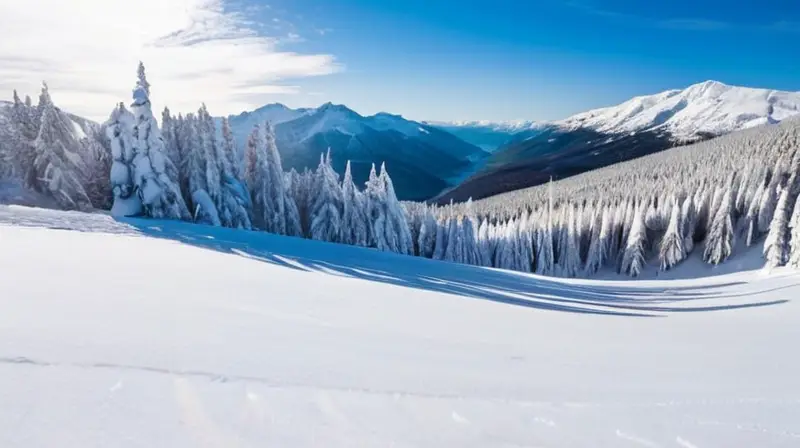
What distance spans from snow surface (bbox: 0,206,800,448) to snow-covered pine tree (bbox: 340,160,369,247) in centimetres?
3153

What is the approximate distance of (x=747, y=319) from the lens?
37.3 feet

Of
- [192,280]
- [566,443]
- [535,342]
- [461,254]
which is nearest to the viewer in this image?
[566,443]

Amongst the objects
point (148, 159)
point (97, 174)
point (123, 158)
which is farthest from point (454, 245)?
point (123, 158)

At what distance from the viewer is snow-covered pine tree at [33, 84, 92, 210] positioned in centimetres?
2381

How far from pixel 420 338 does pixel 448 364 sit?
100cm

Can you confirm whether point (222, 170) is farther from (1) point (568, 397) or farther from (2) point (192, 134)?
(1) point (568, 397)

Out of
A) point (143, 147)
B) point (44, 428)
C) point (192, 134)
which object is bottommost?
point (44, 428)

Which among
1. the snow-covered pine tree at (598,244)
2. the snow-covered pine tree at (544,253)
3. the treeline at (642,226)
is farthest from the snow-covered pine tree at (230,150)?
the snow-covered pine tree at (598,244)

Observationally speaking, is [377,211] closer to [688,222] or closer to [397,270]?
[397,270]

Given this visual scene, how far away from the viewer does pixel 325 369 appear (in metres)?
4.19

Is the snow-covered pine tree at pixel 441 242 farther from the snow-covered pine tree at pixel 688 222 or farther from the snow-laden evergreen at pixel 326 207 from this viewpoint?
the snow-covered pine tree at pixel 688 222

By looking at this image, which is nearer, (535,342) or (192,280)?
(535,342)

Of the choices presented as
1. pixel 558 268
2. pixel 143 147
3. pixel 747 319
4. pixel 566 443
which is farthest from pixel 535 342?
pixel 558 268

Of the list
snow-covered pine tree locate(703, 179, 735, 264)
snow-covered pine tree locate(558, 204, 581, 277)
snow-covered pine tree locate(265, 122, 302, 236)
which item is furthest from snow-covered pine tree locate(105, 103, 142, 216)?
snow-covered pine tree locate(703, 179, 735, 264)
